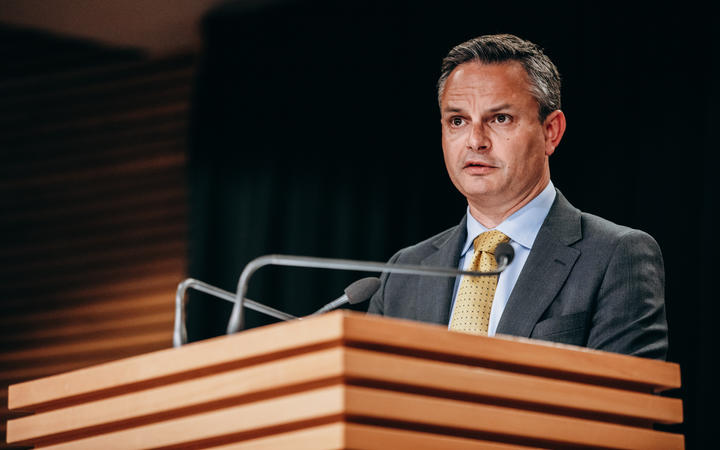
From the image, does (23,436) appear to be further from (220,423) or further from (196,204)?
(196,204)

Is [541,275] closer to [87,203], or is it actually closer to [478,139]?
[478,139]

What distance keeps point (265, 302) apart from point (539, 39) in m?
1.84

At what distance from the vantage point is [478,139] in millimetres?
2926

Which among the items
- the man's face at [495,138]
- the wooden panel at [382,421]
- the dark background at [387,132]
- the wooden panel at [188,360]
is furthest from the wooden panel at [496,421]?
the dark background at [387,132]

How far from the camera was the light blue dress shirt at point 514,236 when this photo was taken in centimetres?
265

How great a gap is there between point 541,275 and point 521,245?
0.21 metres

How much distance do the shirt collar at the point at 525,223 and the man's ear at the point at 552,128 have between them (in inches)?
5.7

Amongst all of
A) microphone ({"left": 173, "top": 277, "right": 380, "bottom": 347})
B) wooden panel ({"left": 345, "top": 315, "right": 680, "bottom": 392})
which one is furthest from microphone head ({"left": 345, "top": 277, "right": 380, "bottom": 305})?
wooden panel ({"left": 345, "top": 315, "right": 680, "bottom": 392})

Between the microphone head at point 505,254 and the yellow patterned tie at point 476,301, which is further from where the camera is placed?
the yellow patterned tie at point 476,301

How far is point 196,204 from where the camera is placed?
5449mm

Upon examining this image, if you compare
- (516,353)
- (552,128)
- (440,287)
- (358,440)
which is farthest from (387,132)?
(358,440)

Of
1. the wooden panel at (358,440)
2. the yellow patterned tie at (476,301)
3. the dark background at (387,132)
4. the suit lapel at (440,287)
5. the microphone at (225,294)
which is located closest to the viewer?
the wooden panel at (358,440)

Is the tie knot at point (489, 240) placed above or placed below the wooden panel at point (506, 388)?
above

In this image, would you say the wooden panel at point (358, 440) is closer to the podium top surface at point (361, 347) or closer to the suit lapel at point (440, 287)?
the podium top surface at point (361, 347)
